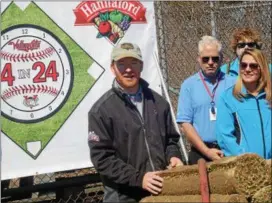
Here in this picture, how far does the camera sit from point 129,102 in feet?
11.7

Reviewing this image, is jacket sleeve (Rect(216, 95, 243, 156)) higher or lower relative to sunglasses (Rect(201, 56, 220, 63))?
lower

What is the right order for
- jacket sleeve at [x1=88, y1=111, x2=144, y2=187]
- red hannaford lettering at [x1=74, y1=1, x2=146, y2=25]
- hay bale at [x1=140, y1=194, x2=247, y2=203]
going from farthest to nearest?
red hannaford lettering at [x1=74, y1=1, x2=146, y2=25]
jacket sleeve at [x1=88, y1=111, x2=144, y2=187]
hay bale at [x1=140, y1=194, x2=247, y2=203]

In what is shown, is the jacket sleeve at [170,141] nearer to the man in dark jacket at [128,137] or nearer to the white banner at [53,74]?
the man in dark jacket at [128,137]

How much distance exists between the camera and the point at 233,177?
296cm

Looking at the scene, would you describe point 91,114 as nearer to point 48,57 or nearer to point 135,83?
point 135,83

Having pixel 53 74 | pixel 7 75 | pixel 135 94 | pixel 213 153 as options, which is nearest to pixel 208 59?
pixel 213 153

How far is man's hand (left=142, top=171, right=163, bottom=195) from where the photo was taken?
10.8 ft

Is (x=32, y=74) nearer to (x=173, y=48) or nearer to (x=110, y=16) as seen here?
(x=110, y=16)

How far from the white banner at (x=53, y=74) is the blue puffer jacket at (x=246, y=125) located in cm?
227

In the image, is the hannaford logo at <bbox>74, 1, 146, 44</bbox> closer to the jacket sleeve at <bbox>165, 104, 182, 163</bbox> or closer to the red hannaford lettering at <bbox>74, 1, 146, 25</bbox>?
the red hannaford lettering at <bbox>74, 1, 146, 25</bbox>

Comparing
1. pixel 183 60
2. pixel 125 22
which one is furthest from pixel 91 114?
pixel 183 60

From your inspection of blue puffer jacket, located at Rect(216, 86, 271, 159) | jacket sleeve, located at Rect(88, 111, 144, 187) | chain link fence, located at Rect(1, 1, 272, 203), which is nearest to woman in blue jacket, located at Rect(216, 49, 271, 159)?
blue puffer jacket, located at Rect(216, 86, 271, 159)

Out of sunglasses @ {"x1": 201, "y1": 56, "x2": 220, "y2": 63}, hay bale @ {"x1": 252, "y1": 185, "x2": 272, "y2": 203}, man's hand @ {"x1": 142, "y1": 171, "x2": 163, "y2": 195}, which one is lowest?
hay bale @ {"x1": 252, "y1": 185, "x2": 272, "y2": 203}

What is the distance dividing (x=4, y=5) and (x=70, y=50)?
2.26 feet
